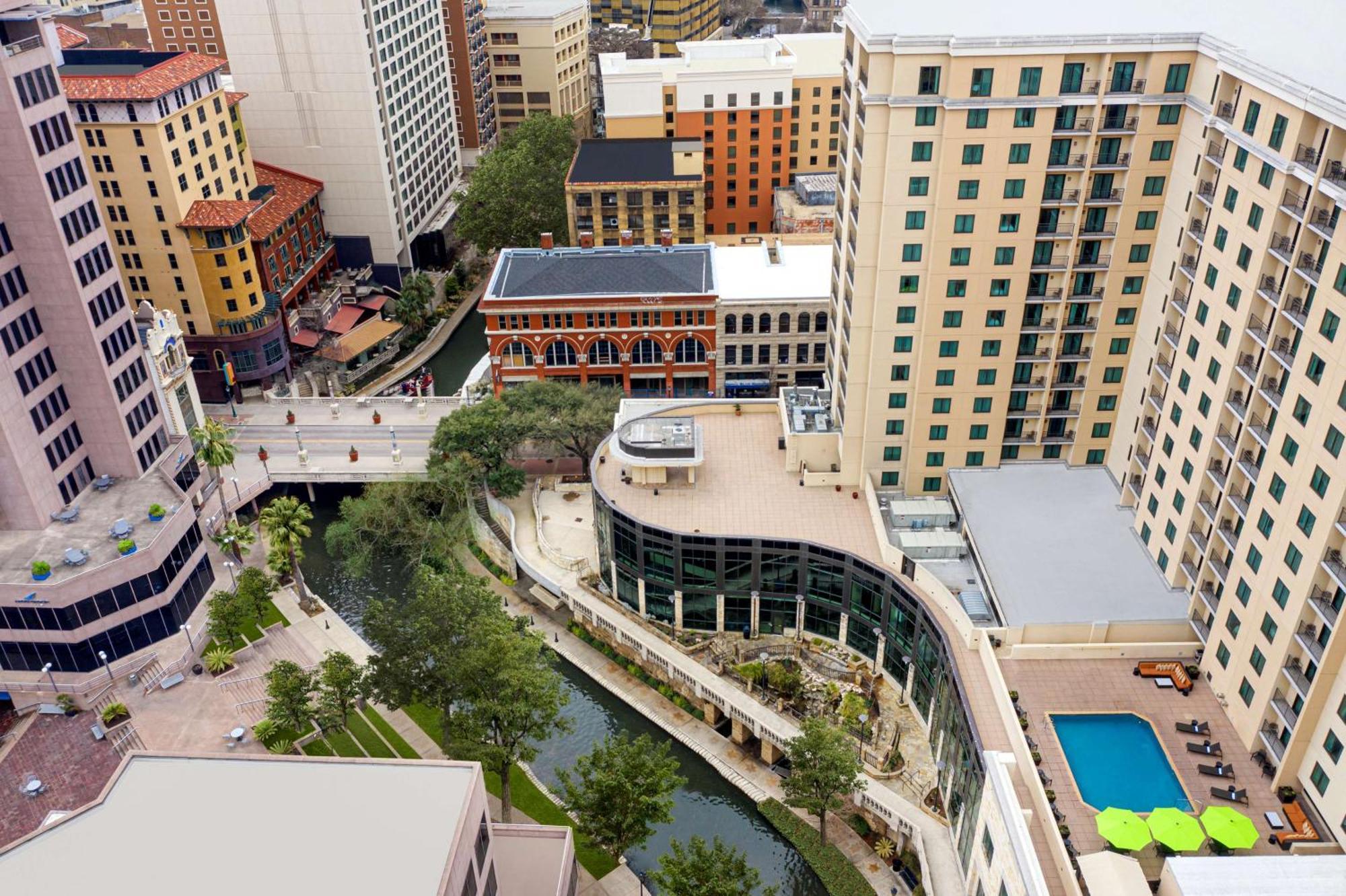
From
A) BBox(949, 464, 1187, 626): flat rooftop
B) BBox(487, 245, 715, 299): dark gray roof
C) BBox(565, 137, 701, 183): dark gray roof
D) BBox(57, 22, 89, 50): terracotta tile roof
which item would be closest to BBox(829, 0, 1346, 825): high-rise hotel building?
BBox(949, 464, 1187, 626): flat rooftop

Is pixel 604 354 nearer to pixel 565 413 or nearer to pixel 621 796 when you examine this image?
pixel 565 413

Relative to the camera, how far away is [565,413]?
9619cm

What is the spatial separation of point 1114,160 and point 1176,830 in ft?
137

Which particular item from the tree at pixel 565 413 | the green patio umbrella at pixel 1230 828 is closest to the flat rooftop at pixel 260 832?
the green patio umbrella at pixel 1230 828

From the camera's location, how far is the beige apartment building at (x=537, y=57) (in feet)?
570

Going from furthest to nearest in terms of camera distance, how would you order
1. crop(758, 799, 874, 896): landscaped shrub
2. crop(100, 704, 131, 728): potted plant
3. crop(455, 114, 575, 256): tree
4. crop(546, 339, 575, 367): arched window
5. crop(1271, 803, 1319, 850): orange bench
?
crop(455, 114, 575, 256): tree, crop(546, 339, 575, 367): arched window, crop(100, 704, 131, 728): potted plant, crop(758, 799, 874, 896): landscaped shrub, crop(1271, 803, 1319, 850): orange bench

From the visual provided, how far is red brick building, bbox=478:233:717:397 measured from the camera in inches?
4269

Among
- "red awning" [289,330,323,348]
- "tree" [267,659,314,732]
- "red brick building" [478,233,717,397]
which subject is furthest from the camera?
"red awning" [289,330,323,348]

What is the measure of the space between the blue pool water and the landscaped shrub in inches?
659

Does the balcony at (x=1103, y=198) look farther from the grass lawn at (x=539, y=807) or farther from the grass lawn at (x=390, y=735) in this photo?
the grass lawn at (x=390, y=735)

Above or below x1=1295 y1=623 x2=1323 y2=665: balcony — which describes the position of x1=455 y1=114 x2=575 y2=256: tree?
below

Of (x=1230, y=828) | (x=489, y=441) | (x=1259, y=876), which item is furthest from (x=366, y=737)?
(x=1259, y=876)

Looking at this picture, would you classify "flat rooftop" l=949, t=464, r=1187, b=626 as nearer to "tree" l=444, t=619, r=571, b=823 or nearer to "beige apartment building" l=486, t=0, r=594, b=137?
"tree" l=444, t=619, r=571, b=823

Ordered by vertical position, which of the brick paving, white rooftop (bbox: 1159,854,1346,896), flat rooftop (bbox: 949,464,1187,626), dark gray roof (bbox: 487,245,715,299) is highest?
dark gray roof (bbox: 487,245,715,299)
